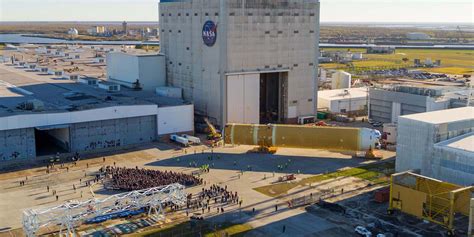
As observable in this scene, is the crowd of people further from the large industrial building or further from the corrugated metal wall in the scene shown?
the large industrial building

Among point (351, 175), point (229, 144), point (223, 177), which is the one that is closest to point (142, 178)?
point (223, 177)

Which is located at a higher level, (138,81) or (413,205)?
(138,81)

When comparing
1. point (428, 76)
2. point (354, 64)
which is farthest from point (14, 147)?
point (354, 64)

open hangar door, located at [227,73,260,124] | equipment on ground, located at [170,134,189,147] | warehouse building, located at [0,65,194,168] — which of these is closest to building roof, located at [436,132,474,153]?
equipment on ground, located at [170,134,189,147]

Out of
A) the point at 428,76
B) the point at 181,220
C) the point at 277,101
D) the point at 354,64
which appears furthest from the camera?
the point at 354,64

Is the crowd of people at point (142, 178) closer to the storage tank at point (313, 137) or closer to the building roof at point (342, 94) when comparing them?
the storage tank at point (313, 137)

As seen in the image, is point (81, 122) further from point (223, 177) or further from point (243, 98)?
point (243, 98)

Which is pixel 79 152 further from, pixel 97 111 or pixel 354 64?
pixel 354 64

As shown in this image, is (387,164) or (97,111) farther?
(97,111)
